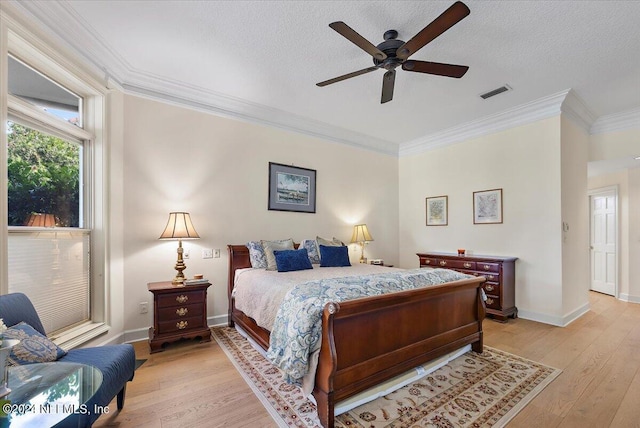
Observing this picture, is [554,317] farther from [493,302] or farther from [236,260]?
[236,260]

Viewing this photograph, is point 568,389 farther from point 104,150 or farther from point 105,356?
point 104,150

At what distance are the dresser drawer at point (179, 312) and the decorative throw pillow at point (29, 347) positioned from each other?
4.25 ft

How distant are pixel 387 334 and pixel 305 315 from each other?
0.74 meters

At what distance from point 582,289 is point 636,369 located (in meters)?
2.01

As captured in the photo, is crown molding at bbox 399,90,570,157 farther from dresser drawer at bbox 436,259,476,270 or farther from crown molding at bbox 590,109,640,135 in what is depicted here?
dresser drawer at bbox 436,259,476,270

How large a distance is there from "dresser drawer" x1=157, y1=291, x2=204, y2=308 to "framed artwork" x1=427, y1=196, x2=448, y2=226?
13.4 ft

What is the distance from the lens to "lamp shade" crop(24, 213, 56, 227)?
2.29 m

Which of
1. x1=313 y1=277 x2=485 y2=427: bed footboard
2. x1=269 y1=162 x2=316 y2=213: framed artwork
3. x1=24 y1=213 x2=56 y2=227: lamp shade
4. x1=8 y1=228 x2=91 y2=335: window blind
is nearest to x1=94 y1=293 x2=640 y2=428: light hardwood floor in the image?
x1=313 y1=277 x2=485 y2=427: bed footboard

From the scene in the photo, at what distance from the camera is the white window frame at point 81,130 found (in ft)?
6.27

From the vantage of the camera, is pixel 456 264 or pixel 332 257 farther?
pixel 456 264

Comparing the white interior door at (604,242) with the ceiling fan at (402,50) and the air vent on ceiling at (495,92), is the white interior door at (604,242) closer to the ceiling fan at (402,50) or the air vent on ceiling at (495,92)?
the air vent on ceiling at (495,92)

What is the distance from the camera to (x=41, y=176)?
2.41 meters

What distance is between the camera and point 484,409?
1985mm

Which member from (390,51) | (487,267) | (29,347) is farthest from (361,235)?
(29,347)
